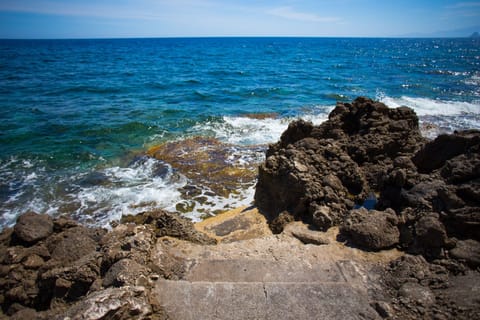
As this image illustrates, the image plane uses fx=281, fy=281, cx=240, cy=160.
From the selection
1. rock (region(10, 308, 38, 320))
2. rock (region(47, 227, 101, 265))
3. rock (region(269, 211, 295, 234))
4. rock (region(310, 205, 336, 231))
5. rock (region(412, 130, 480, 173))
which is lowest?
rock (region(10, 308, 38, 320))

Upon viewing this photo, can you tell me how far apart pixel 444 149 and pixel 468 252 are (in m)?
2.72

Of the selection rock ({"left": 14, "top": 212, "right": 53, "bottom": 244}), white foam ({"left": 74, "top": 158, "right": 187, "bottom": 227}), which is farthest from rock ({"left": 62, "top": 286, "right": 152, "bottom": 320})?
white foam ({"left": 74, "top": 158, "right": 187, "bottom": 227})

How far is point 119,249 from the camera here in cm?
457

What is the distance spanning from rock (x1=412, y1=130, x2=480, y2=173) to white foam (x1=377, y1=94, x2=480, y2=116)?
14.9 meters

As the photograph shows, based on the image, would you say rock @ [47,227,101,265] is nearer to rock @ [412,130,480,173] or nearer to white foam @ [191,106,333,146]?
rock @ [412,130,480,173]

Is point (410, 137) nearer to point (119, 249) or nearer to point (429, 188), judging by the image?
point (429, 188)

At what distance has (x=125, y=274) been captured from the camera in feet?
12.9

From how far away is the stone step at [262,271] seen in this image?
4219 mm

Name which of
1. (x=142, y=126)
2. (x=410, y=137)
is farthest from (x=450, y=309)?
(x=142, y=126)

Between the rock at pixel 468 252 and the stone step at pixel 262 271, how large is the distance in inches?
66.6

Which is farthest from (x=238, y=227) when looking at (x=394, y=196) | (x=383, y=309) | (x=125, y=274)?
(x=383, y=309)

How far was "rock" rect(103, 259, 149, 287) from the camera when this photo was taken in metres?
3.86

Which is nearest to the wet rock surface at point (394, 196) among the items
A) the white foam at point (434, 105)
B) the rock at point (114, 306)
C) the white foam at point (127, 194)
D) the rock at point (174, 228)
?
the rock at point (174, 228)

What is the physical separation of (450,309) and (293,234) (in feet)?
8.52
